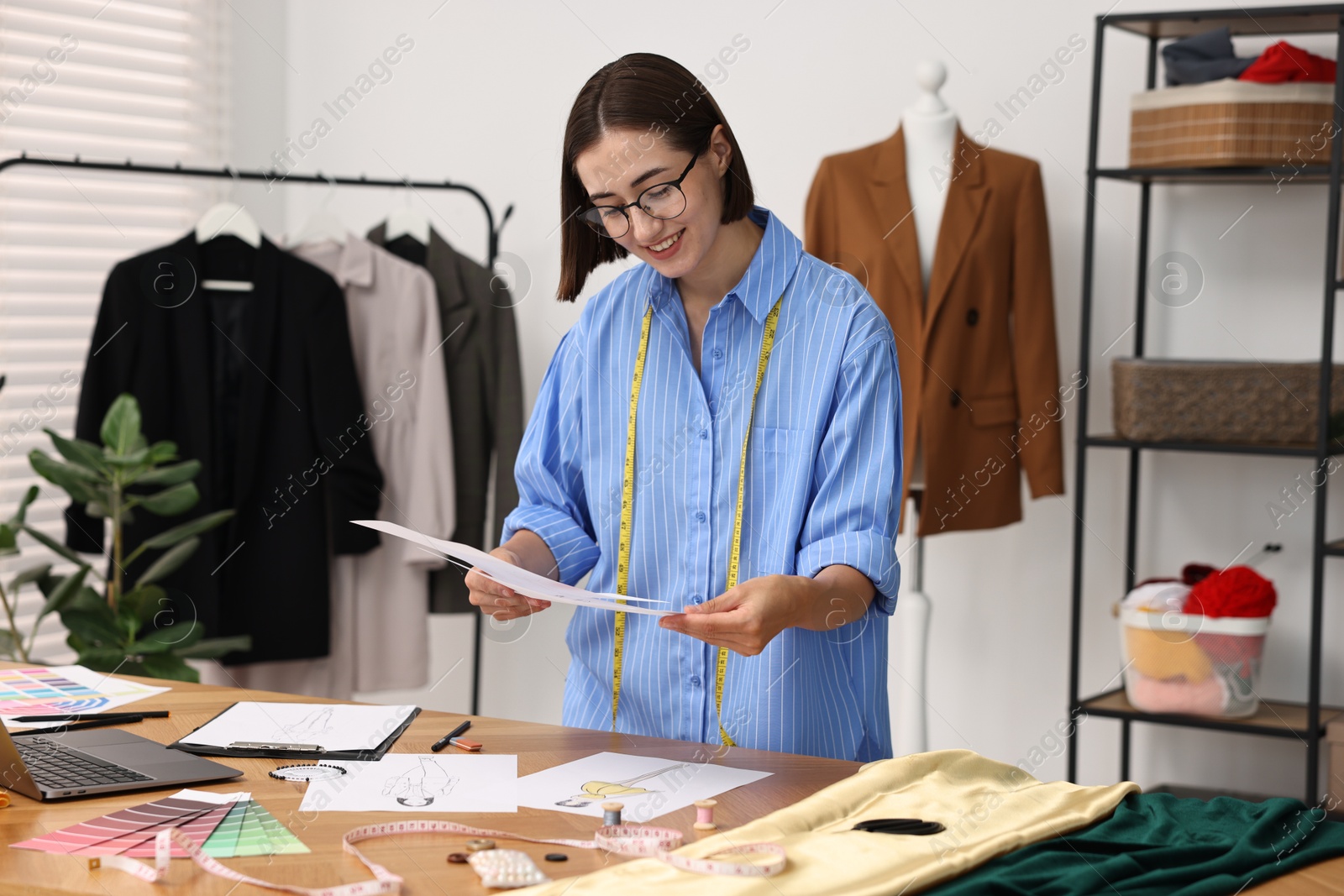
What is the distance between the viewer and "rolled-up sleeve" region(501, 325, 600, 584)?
1824 mm

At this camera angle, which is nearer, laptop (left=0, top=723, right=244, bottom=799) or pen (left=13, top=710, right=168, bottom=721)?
laptop (left=0, top=723, right=244, bottom=799)

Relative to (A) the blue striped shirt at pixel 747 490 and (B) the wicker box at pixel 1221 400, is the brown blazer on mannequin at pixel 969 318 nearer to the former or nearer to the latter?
(B) the wicker box at pixel 1221 400

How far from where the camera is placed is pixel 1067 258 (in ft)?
10.8

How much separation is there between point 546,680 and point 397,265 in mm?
1383

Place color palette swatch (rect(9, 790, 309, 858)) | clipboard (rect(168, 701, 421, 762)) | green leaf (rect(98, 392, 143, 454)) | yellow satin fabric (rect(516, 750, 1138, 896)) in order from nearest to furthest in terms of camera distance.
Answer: yellow satin fabric (rect(516, 750, 1138, 896)) < color palette swatch (rect(9, 790, 309, 858)) < clipboard (rect(168, 701, 421, 762)) < green leaf (rect(98, 392, 143, 454))

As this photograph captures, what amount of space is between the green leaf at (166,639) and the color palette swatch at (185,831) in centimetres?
148

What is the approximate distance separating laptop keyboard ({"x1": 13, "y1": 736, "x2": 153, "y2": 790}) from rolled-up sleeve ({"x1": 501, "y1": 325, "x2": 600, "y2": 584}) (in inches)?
23.3

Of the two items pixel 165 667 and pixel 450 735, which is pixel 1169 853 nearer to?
pixel 450 735

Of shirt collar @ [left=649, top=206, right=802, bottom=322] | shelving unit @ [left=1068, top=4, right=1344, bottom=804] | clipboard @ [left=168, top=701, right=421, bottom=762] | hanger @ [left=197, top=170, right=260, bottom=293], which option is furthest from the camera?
hanger @ [left=197, top=170, right=260, bottom=293]

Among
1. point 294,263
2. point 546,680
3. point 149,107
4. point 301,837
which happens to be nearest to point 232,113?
point 149,107

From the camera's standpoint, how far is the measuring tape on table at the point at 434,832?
3.57 ft

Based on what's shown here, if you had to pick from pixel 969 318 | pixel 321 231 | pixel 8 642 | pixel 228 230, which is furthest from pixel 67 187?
pixel 969 318

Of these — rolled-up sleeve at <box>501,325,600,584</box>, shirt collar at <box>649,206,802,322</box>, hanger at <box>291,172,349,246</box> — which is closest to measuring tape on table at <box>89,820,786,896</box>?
rolled-up sleeve at <box>501,325,600,584</box>

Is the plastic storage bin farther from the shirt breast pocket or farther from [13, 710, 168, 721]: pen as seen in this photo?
[13, 710, 168, 721]: pen
